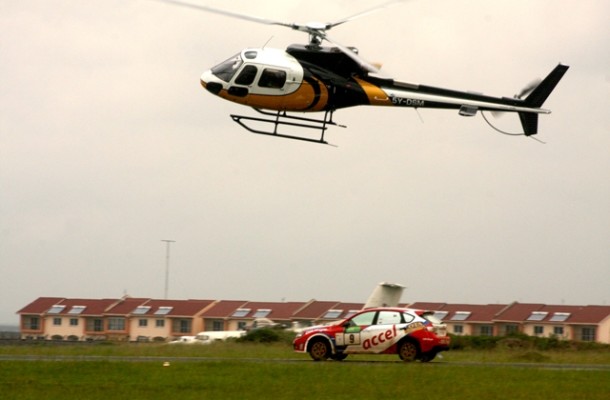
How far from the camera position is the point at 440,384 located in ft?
62.0

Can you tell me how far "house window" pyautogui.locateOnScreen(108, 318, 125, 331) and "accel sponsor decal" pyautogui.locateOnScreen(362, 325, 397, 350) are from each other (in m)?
50.1

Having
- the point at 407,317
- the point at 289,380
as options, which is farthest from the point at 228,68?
the point at 289,380

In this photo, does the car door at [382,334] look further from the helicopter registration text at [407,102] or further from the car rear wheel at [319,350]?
the helicopter registration text at [407,102]

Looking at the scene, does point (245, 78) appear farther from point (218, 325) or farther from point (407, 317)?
point (218, 325)

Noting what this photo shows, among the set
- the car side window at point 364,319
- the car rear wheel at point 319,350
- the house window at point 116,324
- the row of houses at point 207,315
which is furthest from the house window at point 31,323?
the car side window at point 364,319

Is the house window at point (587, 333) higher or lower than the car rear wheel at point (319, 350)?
higher

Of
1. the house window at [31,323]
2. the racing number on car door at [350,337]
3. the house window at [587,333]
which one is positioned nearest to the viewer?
the racing number on car door at [350,337]

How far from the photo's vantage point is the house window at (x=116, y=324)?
238ft

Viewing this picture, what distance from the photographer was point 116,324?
2869 inches

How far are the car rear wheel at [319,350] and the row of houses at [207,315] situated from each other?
142 ft

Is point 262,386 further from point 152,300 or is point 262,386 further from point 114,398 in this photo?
point 152,300

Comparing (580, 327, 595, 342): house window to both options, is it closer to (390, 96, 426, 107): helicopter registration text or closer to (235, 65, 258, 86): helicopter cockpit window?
(390, 96, 426, 107): helicopter registration text

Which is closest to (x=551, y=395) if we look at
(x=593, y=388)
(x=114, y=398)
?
(x=593, y=388)

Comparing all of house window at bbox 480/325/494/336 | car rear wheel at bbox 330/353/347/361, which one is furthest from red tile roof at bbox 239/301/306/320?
car rear wheel at bbox 330/353/347/361
